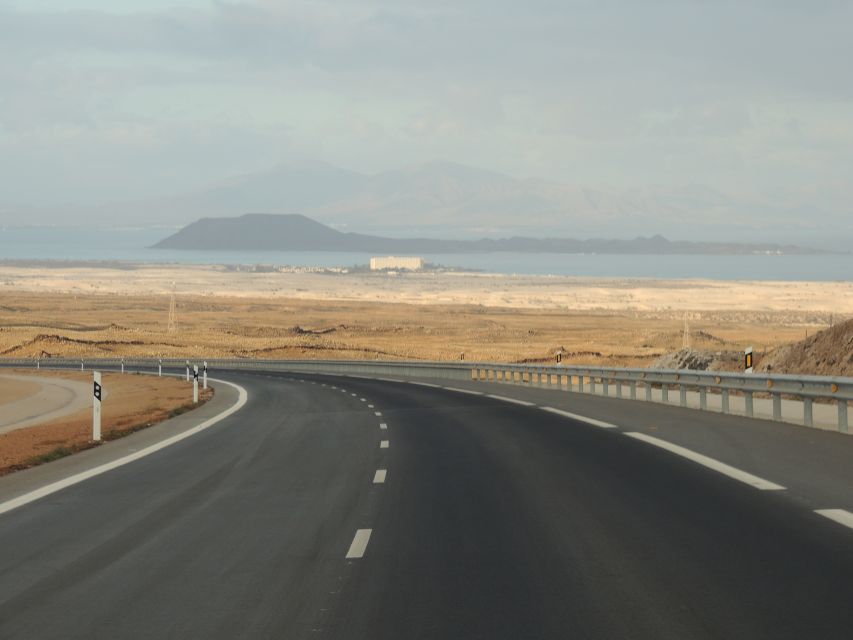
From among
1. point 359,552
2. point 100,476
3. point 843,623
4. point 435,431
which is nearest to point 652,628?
point 843,623

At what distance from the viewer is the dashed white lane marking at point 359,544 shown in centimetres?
1101

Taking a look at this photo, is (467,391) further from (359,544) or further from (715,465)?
(359,544)

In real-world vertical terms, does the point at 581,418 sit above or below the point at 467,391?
above

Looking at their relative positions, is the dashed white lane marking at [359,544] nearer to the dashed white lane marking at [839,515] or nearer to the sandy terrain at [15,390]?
the dashed white lane marking at [839,515]

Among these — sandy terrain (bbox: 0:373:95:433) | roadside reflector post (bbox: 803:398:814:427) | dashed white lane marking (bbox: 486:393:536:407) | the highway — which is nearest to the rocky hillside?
dashed white lane marking (bbox: 486:393:536:407)

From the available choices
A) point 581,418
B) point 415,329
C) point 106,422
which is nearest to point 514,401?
point 581,418

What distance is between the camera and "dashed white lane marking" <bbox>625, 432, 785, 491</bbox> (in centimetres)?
1491

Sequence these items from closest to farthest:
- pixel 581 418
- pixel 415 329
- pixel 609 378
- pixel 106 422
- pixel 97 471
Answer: pixel 97 471, pixel 581 418, pixel 106 422, pixel 609 378, pixel 415 329

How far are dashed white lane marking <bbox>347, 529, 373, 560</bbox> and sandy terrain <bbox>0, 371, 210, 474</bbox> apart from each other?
8.75 metres

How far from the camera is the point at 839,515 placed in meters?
12.4

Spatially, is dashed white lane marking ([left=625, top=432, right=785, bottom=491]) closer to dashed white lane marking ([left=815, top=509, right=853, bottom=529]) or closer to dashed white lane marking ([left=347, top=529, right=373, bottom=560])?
dashed white lane marking ([left=815, top=509, right=853, bottom=529])

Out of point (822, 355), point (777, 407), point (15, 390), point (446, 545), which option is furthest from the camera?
point (15, 390)

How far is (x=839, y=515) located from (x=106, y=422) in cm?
2353

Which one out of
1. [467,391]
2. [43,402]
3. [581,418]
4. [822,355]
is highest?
[822,355]
